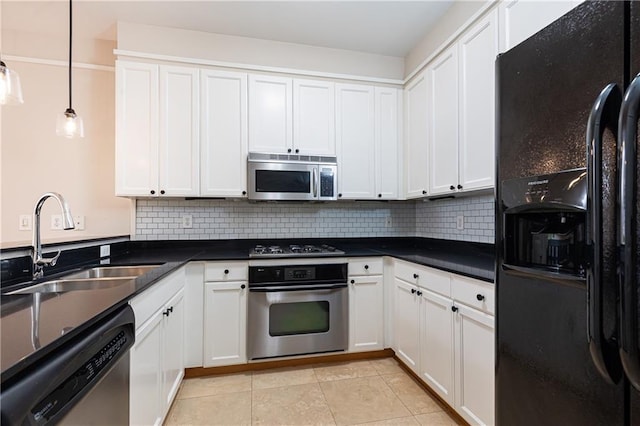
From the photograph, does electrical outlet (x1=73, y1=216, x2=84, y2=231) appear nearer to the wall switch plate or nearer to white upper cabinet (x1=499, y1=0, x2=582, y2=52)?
the wall switch plate

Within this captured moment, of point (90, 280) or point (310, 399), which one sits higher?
point (90, 280)

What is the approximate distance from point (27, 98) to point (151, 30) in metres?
1.20

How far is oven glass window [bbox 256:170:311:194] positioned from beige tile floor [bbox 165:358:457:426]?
4.75 ft

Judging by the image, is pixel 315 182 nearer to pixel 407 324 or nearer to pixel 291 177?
pixel 291 177

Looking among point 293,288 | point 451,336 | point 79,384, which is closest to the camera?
point 79,384

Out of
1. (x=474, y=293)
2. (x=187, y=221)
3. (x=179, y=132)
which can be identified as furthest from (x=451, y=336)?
(x=179, y=132)

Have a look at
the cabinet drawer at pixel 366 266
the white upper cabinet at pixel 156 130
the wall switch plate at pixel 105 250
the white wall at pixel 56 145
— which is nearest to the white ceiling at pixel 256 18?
the white wall at pixel 56 145

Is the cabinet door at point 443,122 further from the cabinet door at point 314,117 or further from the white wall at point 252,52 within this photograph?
the cabinet door at point 314,117

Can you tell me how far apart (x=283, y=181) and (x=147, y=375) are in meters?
1.64

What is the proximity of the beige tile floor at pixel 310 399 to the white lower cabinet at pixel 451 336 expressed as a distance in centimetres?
17

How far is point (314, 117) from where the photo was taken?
273 centimetres

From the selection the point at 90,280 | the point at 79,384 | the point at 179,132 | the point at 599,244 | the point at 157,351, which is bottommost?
the point at 157,351

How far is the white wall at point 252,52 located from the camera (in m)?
2.49

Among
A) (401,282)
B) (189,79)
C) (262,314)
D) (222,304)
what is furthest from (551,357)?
(189,79)
